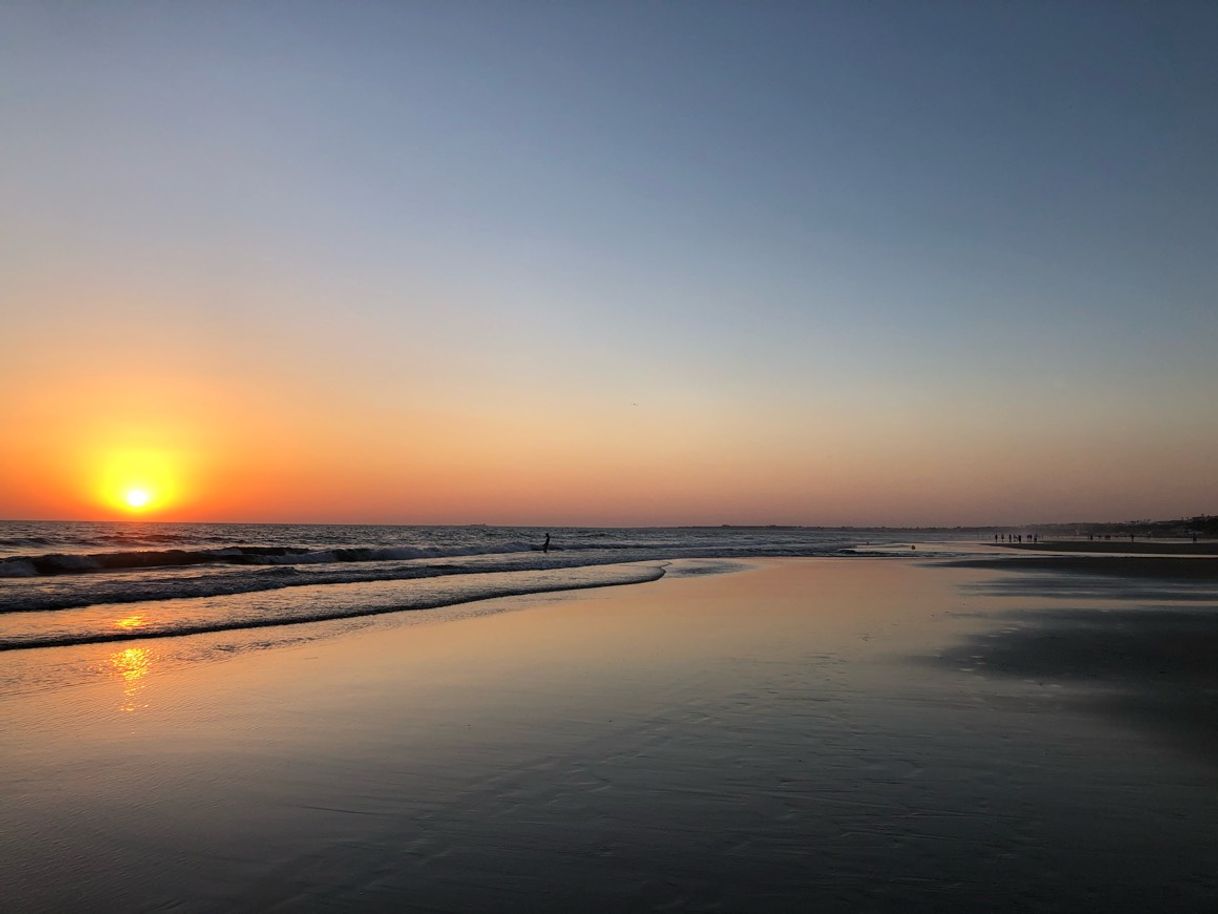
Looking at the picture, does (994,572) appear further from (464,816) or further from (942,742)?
(464,816)

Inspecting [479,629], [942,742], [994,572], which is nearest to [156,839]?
[942,742]

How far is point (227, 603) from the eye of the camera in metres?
20.5

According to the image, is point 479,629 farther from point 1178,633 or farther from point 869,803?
point 1178,633

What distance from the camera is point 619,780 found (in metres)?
6.44

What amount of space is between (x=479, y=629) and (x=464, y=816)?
1037 cm

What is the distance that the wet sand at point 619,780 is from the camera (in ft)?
15.0

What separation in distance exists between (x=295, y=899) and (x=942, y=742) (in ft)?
19.6

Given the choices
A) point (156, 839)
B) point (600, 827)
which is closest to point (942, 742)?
point (600, 827)

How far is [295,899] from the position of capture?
4410mm

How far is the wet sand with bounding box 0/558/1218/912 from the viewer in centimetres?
457

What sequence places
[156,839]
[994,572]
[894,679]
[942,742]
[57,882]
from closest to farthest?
1. [57,882]
2. [156,839]
3. [942,742]
4. [894,679]
5. [994,572]

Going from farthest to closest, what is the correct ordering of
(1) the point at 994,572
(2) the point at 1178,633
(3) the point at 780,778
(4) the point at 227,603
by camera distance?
1. (1) the point at 994,572
2. (4) the point at 227,603
3. (2) the point at 1178,633
4. (3) the point at 780,778

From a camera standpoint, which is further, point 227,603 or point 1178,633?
point 227,603

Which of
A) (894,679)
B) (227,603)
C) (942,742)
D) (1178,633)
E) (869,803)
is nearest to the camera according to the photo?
(869,803)
